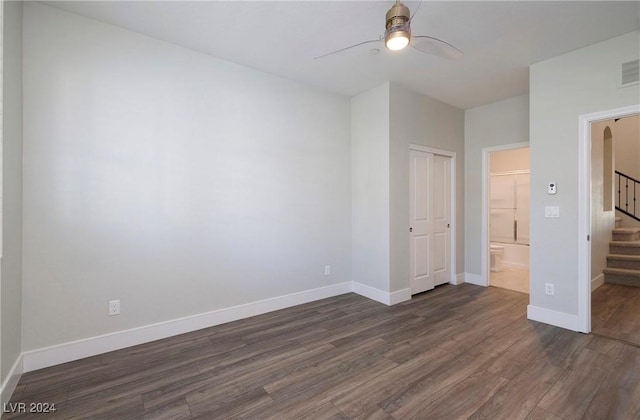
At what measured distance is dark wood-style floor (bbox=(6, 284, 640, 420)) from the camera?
5.94 ft

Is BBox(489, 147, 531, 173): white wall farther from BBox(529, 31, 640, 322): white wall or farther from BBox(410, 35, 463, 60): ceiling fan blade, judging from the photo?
BBox(410, 35, 463, 60): ceiling fan blade

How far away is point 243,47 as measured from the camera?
285cm

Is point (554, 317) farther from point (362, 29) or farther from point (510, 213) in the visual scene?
point (510, 213)

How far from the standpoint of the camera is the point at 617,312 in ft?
10.9

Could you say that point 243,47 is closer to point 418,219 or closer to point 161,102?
point 161,102

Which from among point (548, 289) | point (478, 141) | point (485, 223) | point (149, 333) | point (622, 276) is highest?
point (478, 141)

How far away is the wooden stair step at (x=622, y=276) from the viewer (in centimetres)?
426

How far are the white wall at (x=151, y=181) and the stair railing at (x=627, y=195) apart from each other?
20.9 ft

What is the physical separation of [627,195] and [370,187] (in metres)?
5.72

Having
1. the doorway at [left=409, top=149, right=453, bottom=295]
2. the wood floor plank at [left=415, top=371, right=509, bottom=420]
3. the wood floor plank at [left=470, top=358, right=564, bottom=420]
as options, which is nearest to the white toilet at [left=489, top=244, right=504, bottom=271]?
the doorway at [left=409, top=149, right=453, bottom=295]

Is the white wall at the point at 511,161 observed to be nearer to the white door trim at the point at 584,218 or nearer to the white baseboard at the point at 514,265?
the white baseboard at the point at 514,265

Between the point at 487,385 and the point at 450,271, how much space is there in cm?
275

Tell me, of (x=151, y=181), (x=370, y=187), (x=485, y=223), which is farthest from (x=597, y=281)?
(x=151, y=181)

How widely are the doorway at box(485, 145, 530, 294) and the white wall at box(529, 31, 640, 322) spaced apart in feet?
8.30
